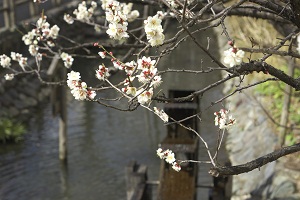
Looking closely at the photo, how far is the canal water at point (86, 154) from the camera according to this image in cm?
956

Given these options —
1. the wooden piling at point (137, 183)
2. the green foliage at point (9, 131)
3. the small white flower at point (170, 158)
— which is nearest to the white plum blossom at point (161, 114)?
the small white flower at point (170, 158)

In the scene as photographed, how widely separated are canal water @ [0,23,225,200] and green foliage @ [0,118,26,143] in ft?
0.54

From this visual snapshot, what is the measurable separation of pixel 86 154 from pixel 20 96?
3928mm

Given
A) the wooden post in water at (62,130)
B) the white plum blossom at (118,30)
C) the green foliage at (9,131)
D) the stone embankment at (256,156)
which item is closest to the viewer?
the white plum blossom at (118,30)

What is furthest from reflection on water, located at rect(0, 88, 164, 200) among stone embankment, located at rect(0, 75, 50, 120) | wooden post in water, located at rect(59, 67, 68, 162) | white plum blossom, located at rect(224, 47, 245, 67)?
white plum blossom, located at rect(224, 47, 245, 67)

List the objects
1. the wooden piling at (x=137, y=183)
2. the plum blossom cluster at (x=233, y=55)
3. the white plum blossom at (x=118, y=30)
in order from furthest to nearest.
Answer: the wooden piling at (x=137, y=183), the white plum blossom at (x=118, y=30), the plum blossom cluster at (x=233, y=55)

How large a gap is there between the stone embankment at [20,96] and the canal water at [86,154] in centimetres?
33

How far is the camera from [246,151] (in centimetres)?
992

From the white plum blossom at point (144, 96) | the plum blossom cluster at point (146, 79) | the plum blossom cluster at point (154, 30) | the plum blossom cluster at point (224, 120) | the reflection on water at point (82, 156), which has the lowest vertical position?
the reflection on water at point (82, 156)

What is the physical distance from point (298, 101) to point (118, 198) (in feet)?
11.8

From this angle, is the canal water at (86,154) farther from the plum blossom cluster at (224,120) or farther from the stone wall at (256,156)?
the plum blossom cluster at (224,120)

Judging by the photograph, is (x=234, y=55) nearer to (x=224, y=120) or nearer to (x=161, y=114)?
(x=224, y=120)

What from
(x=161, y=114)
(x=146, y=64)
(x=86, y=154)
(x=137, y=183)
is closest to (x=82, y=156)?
(x=86, y=154)

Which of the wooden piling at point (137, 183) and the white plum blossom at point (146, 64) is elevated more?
the white plum blossom at point (146, 64)
